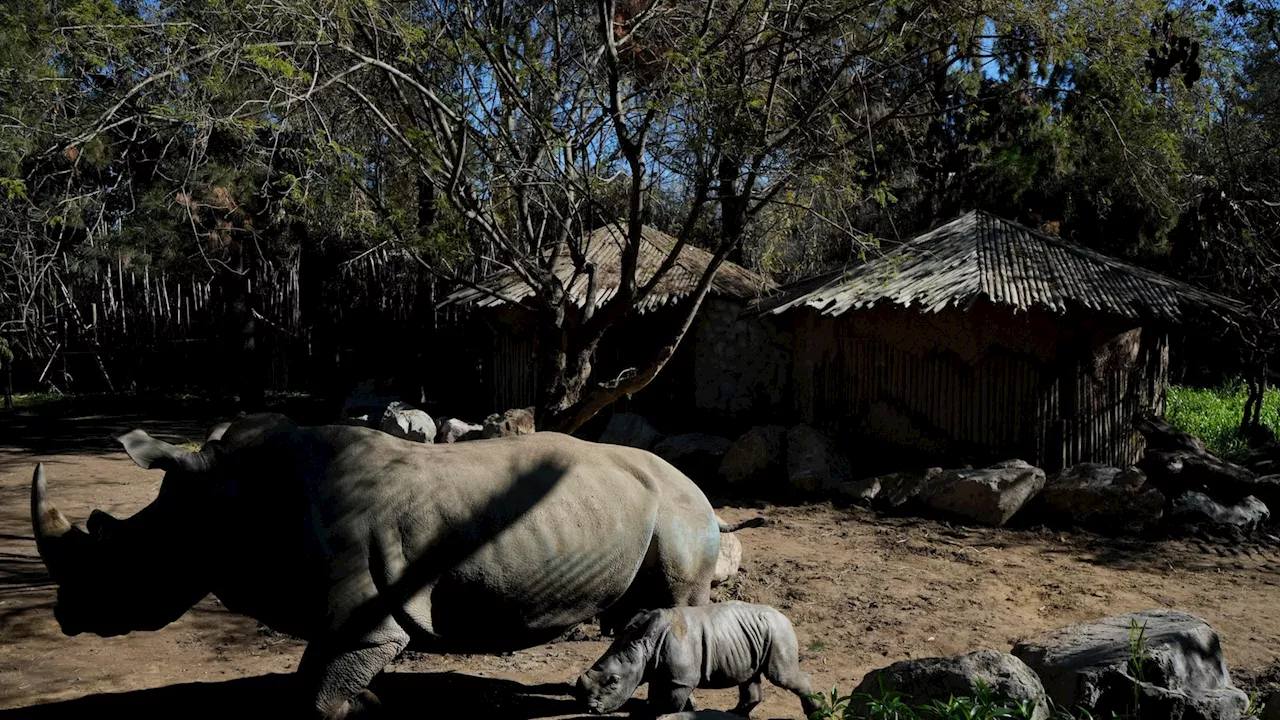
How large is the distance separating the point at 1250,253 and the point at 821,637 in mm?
9643

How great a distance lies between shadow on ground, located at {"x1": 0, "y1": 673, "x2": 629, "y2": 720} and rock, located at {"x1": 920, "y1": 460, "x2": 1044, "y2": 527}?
247 inches

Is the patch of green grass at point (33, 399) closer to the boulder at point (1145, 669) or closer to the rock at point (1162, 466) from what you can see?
the rock at point (1162, 466)

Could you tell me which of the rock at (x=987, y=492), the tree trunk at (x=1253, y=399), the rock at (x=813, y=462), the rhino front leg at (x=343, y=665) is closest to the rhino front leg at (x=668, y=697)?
the rhino front leg at (x=343, y=665)

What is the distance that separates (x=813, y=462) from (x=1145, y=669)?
24.3ft

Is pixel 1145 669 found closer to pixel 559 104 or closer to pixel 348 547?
pixel 348 547

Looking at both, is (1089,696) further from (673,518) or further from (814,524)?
(814,524)

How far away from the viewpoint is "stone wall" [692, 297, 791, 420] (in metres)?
14.6

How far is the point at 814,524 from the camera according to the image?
1022cm

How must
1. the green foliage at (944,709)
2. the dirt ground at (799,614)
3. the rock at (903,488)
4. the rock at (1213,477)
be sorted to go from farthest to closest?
the rock at (903,488)
the rock at (1213,477)
the dirt ground at (799,614)
the green foliage at (944,709)

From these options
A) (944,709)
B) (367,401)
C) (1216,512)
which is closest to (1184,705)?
(944,709)

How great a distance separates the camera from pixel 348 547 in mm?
3930

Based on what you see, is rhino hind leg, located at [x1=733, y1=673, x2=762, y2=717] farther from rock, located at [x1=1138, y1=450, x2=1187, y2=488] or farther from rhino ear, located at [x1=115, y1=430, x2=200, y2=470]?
rock, located at [x1=1138, y1=450, x2=1187, y2=488]

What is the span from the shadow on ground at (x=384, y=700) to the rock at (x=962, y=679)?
1.31 metres

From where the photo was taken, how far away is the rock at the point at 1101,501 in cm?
979
